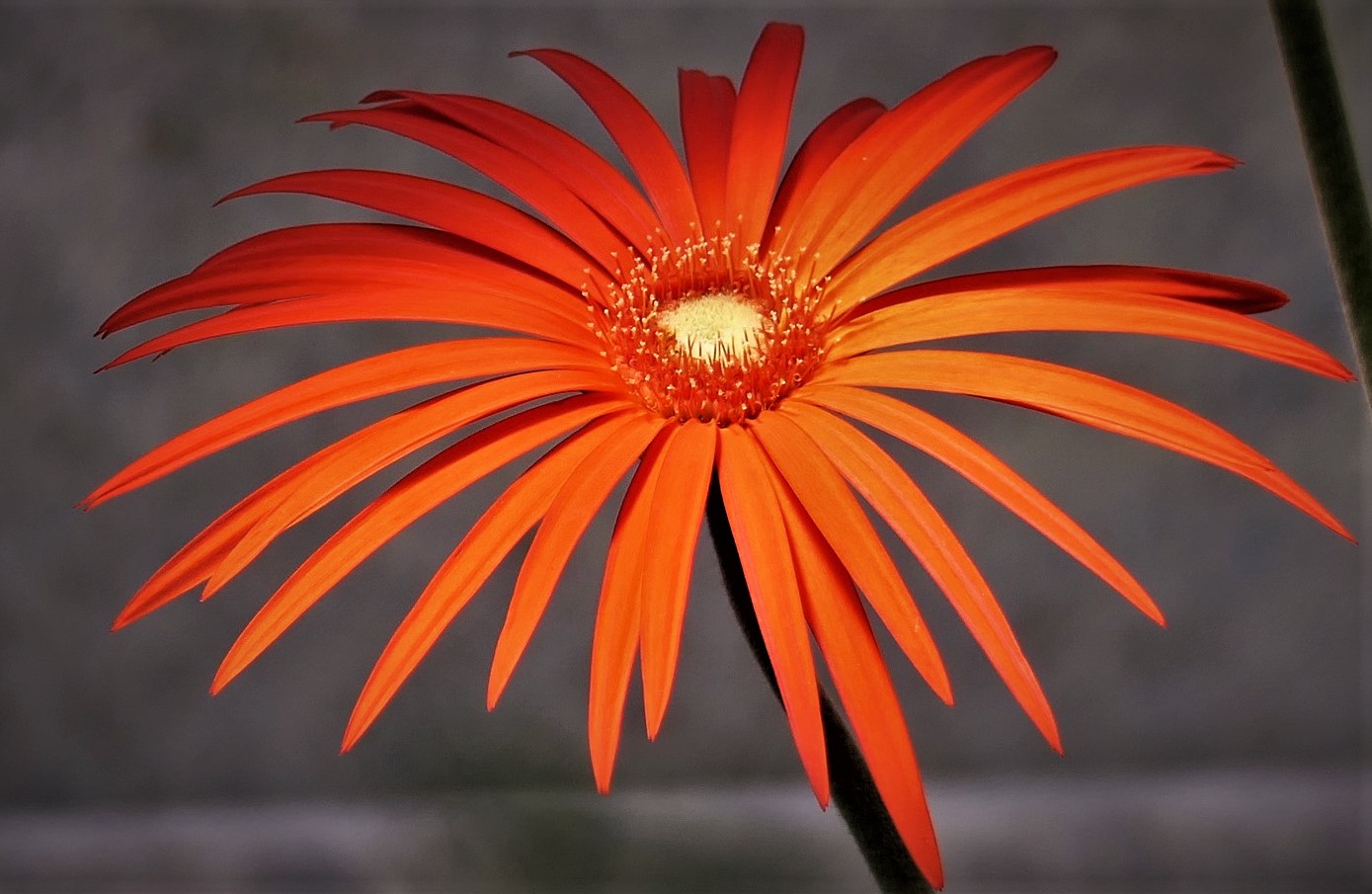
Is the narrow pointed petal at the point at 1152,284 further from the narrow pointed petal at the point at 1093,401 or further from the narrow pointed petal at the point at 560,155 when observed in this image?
the narrow pointed petal at the point at 560,155

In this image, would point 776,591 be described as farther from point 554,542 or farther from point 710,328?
point 710,328

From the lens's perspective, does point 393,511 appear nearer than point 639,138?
Yes

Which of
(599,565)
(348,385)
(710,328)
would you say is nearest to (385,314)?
(348,385)

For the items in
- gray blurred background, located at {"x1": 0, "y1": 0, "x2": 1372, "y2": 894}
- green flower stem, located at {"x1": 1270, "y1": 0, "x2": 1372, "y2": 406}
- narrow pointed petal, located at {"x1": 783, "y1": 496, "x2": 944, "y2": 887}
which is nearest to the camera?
narrow pointed petal, located at {"x1": 783, "y1": 496, "x2": 944, "y2": 887}

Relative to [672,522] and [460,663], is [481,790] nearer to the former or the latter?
[460,663]

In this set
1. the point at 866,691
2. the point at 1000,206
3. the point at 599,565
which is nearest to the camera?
the point at 866,691

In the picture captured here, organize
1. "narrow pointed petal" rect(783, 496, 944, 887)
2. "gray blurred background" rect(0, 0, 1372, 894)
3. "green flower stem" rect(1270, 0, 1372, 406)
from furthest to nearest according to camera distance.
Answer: "gray blurred background" rect(0, 0, 1372, 894), "green flower stem" rect(1270, 0, 1372, 406), "narrow pointed petal" rect(783, 496, 944, 887)

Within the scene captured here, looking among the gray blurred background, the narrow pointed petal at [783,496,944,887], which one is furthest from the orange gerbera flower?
the gray blurred background

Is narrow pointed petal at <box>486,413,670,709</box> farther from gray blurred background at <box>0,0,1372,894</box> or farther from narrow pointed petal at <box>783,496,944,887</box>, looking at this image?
gray blurred background at <box>0,0,1372,894</box>
